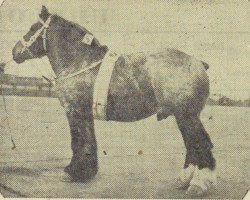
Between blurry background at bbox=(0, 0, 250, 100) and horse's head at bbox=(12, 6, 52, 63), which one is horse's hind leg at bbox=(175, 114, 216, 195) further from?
horse's head at bbox=(12, 6, 52, 63)

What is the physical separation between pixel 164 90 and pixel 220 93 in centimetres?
32

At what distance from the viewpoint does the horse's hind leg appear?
3.86 metres

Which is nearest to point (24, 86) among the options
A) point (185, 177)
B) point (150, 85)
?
point (150, 85)

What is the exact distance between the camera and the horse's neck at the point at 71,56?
12.7ft

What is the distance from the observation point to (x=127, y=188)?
392 centimetres

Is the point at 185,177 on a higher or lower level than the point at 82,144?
lower

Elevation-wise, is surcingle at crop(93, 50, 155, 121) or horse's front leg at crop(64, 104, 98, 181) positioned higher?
surcingle at crop(93, 50, 155, 121)

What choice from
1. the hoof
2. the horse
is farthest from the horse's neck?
the hoof

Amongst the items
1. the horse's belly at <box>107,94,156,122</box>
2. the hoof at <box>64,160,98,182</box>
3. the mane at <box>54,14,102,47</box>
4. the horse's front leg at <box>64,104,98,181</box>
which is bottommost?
the hoof at <box>64,160,98,182</box>

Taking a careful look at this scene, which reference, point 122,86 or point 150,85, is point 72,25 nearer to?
point 122,86

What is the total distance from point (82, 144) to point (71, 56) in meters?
0.51

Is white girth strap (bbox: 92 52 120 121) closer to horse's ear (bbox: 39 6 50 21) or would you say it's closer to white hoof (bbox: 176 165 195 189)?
horse's ear (bbox: 39 6 50 21)

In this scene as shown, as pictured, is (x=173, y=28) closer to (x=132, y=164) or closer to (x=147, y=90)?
(x=147, y=90)

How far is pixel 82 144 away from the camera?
3.87 m
